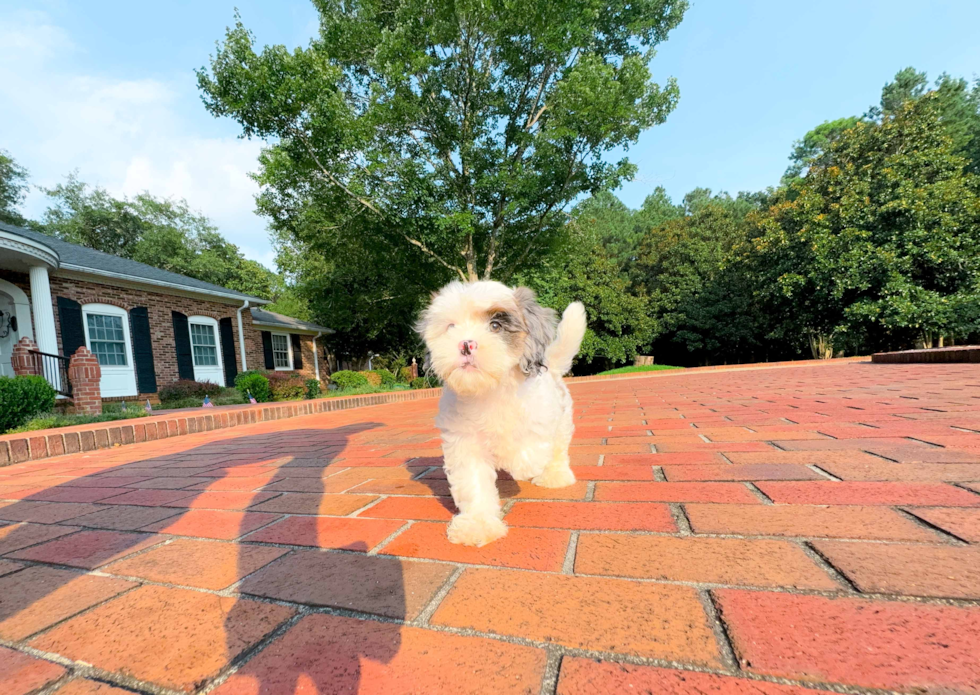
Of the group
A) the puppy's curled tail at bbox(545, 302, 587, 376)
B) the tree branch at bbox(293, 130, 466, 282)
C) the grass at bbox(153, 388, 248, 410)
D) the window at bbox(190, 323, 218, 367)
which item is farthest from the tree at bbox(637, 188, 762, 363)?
the puppy's curled tail at bbox(545, 302, 587, 376)

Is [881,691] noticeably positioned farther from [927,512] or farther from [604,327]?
[604,327]

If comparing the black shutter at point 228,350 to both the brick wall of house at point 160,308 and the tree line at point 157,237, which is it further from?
the tree line at point 157,237

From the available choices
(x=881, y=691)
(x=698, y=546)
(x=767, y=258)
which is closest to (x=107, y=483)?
(x=698, y=546)

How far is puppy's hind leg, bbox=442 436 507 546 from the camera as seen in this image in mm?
1558

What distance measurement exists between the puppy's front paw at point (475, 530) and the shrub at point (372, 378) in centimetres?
1511

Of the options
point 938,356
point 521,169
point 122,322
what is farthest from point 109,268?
point 938,356

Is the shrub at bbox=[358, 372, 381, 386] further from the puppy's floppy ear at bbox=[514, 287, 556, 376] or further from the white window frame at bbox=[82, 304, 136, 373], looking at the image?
the puppy's floppy ear at bbox=[514, 287, 556, 376]

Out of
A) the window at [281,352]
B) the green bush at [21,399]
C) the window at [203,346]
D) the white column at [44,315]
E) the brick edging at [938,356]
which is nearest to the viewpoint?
the green bush at [21,399]

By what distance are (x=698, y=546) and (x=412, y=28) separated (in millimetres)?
13139

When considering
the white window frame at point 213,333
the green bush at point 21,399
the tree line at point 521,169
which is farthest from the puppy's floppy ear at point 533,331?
the white window frame at point 213,333

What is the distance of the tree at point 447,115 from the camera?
970 cm

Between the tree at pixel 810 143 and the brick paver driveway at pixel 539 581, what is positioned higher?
the tree at pixel 810 143

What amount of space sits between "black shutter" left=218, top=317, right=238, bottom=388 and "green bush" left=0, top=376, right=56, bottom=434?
8.97m

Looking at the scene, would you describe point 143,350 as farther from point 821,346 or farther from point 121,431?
point 821,346
